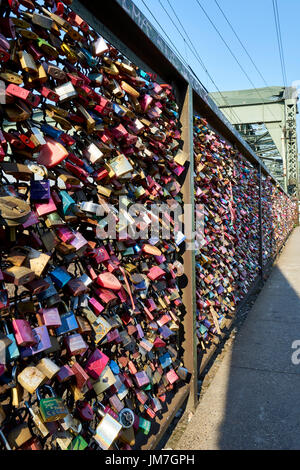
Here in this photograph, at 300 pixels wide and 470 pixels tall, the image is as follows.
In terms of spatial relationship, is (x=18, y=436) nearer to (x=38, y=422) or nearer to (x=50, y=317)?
(x=38, y=422)

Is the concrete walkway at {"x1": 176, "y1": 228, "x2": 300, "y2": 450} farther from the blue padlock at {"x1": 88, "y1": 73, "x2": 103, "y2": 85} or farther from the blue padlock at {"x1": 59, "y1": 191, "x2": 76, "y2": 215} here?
the blue padlock at {"x1": 88, "y1": 73, "x2": 103, "y2": 85}

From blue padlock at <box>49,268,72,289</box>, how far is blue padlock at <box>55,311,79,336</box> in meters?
0.11

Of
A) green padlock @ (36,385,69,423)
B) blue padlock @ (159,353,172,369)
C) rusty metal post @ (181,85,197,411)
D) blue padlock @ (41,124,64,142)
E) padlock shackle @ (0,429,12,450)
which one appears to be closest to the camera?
padlock shackle @ (0,429,12,450)

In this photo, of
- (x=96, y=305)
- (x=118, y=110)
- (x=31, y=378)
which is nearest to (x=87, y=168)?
(x=118, y=110)

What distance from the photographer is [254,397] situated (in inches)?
98.7

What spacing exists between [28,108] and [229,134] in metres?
3.61

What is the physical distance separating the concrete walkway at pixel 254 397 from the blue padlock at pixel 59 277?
1416mm

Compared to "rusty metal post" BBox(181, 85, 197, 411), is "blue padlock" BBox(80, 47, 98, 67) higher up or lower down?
higher up

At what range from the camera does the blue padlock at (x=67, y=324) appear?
120 cm

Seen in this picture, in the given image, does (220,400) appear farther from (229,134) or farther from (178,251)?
(229,134)

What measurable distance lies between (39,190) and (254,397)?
2.22 metres

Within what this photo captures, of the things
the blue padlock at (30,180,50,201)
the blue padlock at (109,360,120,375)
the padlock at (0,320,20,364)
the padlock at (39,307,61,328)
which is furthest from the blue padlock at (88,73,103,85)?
the blue padlock at (109,360,120,375)

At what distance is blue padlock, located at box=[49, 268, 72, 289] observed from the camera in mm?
1188

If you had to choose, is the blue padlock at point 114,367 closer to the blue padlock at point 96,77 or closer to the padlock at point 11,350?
the padlock at point 11,350
